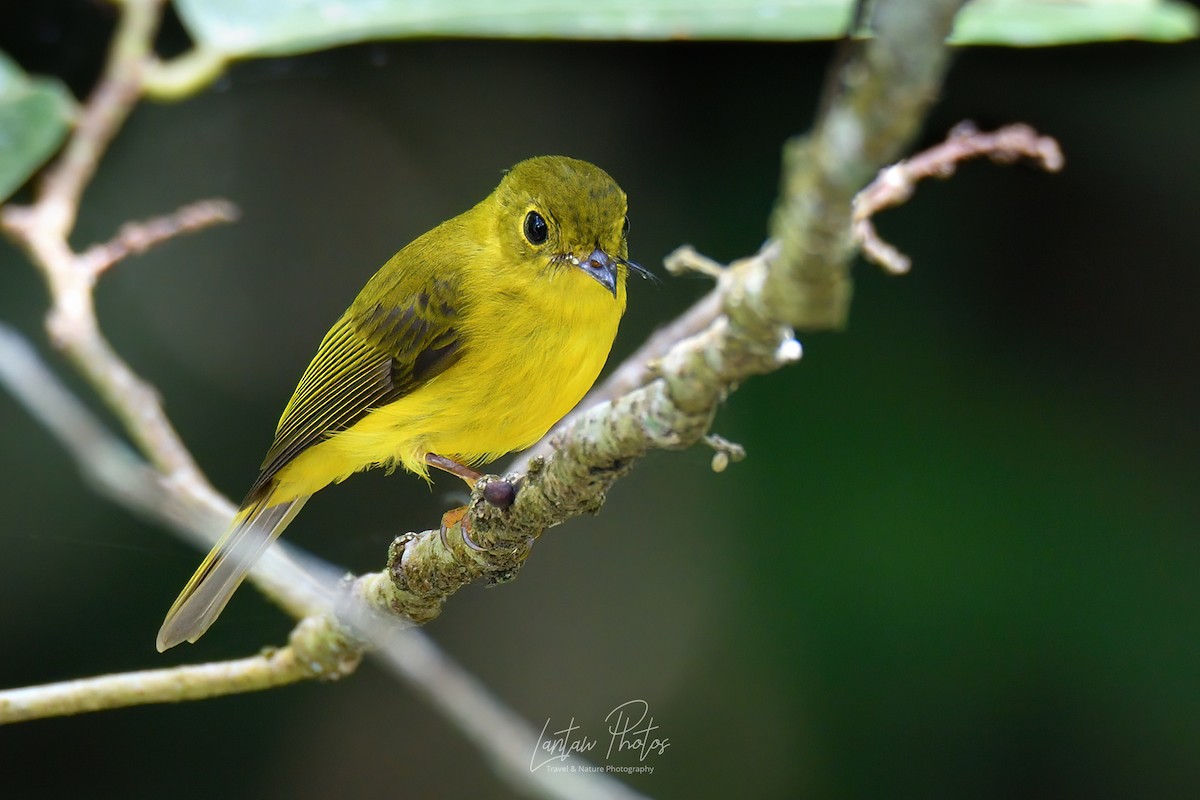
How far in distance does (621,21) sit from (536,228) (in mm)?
330

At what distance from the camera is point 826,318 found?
2.38 feet

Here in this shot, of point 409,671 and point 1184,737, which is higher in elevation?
point 1184,737

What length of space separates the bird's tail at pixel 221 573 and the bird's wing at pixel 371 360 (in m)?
0.05

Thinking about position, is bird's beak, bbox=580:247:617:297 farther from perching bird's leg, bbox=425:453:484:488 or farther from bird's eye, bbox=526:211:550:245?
perching bird's leg, bbox=425:453:484:488

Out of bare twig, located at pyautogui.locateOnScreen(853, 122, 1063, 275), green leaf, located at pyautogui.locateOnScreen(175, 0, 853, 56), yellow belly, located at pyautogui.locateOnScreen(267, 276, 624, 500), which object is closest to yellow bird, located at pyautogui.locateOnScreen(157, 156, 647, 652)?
yellow belly, located at pyautogui.locateOnScreen(267, 276, 624, 500)

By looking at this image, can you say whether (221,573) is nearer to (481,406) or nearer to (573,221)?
(481,406)

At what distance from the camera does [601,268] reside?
1595mm

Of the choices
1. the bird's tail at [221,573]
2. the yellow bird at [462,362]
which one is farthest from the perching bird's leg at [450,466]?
the bird's tail at [221,573]

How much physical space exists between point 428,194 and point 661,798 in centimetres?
156

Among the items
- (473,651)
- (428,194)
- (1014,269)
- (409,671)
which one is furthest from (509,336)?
(1014,269)

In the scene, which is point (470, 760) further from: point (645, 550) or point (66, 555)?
point (66, 555)

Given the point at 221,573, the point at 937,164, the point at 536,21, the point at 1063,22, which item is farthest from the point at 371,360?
the point at 1063,22

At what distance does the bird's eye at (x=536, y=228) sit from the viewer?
1711mm

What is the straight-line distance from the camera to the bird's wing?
1.72 metres
